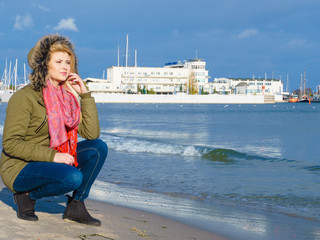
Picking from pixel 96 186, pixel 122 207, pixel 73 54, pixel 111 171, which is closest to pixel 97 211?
pixel 122 207

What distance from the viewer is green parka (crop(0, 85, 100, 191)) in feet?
10.5

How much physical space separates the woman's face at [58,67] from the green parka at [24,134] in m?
0.18

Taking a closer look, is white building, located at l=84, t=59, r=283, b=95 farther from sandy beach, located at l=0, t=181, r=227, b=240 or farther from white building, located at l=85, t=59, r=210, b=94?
sandy beach, located at l=0, t=181, r=227, b=240

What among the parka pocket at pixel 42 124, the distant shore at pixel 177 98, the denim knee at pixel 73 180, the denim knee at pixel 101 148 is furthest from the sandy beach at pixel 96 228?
the distant shore at pixel 177 98

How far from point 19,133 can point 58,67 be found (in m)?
0.57

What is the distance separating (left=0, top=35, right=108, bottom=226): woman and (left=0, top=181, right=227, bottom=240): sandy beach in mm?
186

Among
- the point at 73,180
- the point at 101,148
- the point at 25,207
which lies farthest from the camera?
the point at 101,148

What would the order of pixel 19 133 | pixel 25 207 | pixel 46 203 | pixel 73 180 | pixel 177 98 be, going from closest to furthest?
1. pixel 19 133
2. pixel 73 180
3. pixel 25 207
4. pixel 46 203
5. pixel 177 98

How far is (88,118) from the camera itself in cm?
353

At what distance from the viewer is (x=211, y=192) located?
20.9ft

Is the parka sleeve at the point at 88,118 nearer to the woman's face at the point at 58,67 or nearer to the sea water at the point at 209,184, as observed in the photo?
the woman's face at the point at 58,67

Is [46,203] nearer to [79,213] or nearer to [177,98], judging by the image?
Result: [79,213]

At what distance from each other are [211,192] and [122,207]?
189cm

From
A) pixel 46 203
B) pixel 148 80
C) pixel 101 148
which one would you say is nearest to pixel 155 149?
pixel 46 203
